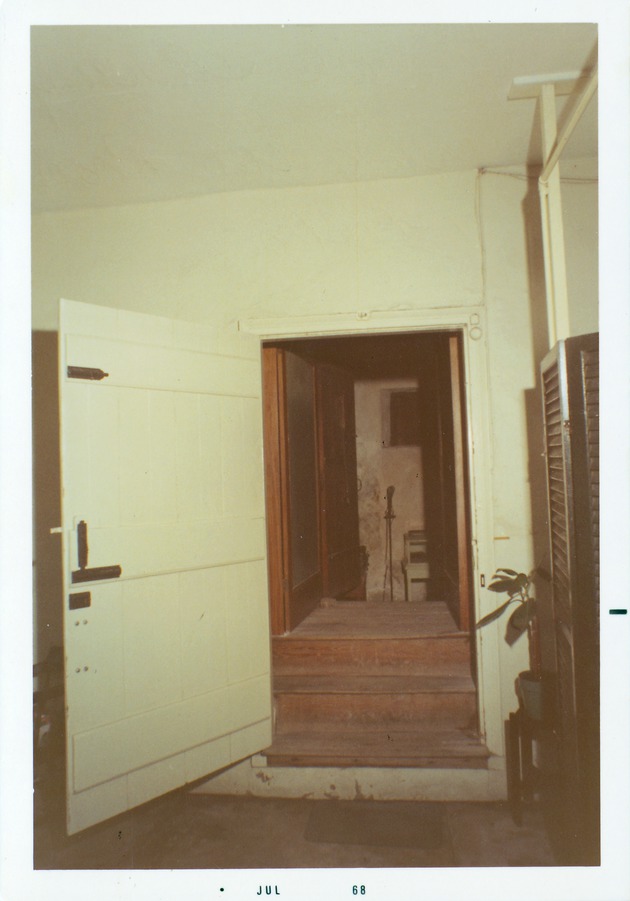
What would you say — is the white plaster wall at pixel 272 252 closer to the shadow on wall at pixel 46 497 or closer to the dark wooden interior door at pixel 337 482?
Answer: the shadow on wall at pixel 46 497

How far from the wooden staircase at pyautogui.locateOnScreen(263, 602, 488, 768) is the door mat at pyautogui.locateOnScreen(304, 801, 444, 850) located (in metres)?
0.18

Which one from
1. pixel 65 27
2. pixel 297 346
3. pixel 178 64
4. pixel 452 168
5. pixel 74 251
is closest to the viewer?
pixel 65 27

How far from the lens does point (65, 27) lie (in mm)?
1673

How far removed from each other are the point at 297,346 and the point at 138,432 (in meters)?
1.62

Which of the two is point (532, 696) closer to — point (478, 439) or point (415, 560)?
point (478, 439)

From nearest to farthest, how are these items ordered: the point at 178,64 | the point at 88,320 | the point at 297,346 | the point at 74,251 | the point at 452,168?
the point at 178,64 < the point at 88,320 < the point at 452,168 < the point at 74,251 < the point at 297,346

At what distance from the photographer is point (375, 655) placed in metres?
2.96

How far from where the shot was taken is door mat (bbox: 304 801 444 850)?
225 centimetres

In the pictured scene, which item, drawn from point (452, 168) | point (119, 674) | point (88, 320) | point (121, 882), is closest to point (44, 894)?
point (121, 882)

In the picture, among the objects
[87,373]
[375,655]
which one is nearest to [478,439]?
[375,655]

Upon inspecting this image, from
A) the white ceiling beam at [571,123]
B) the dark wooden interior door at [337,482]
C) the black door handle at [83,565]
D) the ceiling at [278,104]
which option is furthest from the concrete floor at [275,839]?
the ceiling at [278,104]

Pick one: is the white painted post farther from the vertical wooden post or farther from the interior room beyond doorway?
the vertical wooden post

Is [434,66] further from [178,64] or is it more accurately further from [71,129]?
[71,129]

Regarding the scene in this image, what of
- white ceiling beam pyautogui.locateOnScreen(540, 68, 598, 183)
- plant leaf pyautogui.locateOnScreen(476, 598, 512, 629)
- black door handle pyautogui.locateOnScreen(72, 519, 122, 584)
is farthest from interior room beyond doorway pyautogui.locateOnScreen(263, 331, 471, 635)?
black door handle pyautogui.locateOnScreen(72, 519, 122, 584)
